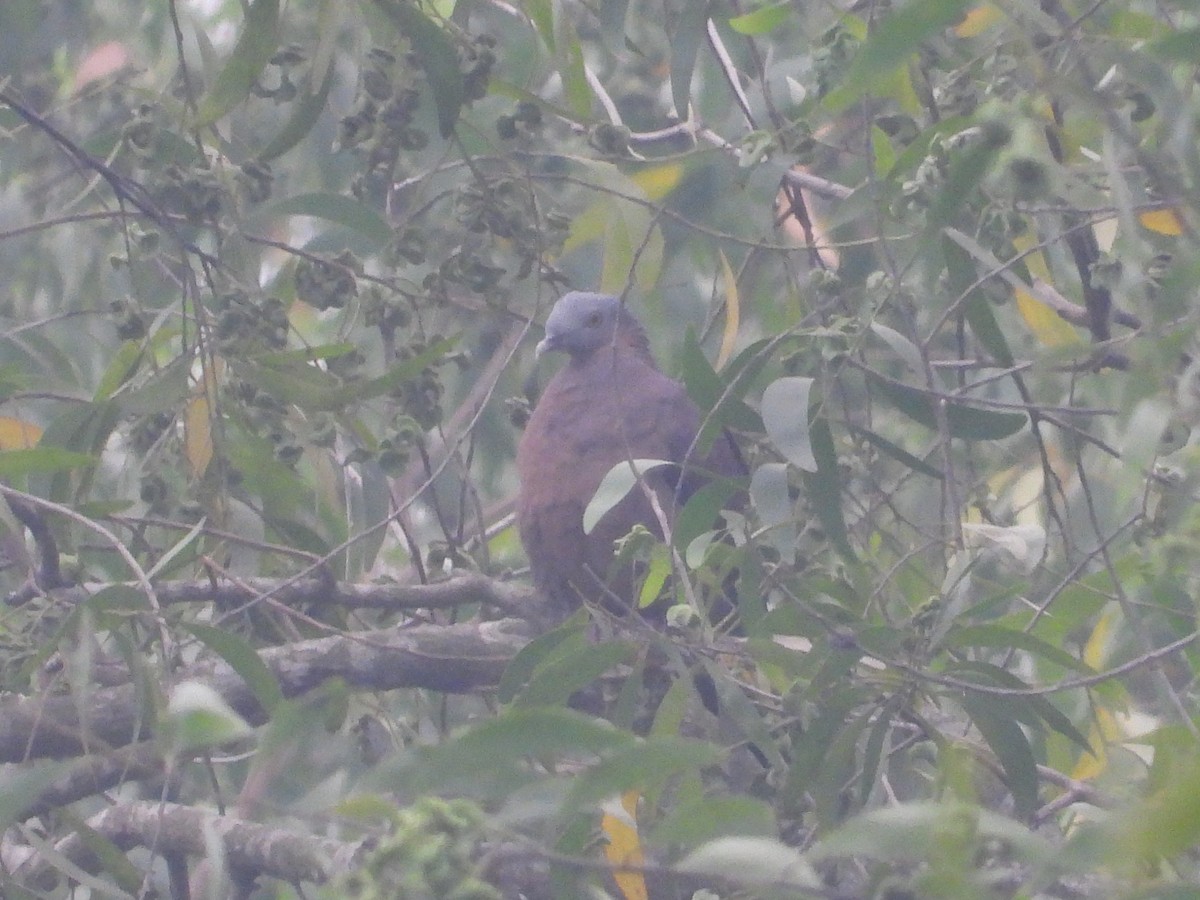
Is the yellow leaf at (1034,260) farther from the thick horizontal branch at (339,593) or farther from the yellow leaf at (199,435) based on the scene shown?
the yellow leaf at (199,435)

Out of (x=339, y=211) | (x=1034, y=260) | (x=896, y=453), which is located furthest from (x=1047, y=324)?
(x=339, y=211)

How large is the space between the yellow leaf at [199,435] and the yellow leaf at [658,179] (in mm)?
795

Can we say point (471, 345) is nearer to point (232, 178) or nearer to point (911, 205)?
point (232, 178)

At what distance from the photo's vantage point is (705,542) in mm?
1857

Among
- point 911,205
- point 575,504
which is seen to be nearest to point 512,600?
point 575,504

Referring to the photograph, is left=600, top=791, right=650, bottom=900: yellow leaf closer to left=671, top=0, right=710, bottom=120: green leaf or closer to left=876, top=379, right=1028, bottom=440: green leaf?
left=876, top=379, right=1028, bottom=440: green leaf

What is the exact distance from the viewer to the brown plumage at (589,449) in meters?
2.96

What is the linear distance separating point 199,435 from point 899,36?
4.31ft

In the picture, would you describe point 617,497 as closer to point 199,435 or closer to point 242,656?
point 242,656

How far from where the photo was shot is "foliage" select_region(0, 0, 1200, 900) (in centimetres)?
135

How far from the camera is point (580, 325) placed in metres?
3.30

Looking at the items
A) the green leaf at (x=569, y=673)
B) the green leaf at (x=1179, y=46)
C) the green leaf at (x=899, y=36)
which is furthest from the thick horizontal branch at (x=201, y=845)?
the green leaf at (x=1179, y=46)

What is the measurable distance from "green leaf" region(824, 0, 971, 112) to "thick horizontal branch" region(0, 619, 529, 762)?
1.06m

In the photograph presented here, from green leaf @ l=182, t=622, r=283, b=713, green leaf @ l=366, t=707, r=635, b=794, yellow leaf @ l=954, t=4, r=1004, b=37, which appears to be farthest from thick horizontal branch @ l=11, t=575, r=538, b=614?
yellow leaf @ l=954, t=4, r=1004, b=37
